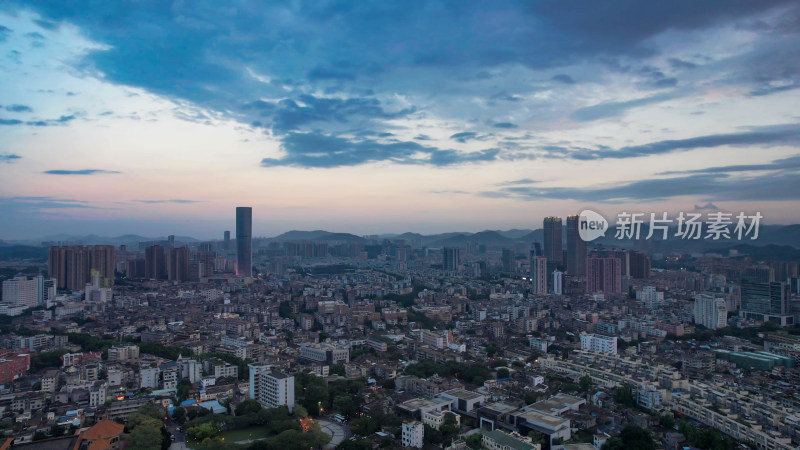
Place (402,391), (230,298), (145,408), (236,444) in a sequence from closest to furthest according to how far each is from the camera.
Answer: (236,444) < (145,408) < (402,391) < (230,298)

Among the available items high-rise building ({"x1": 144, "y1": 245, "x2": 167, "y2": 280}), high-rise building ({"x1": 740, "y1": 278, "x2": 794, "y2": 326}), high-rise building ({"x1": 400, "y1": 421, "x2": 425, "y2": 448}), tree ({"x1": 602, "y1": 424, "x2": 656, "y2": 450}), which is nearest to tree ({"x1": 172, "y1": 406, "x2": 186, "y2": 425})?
high-rise building ({"x1": 400, "y1": 421, "x2": 425, "y2": 448})

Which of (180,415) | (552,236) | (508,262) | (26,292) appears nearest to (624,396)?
(180,415)

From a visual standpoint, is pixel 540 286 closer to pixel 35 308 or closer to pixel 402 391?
pixel 402 391

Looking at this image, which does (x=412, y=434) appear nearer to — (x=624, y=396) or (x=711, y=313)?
(x=624, y=396)

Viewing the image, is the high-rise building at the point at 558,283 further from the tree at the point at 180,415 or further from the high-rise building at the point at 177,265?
the tree at the point at 180,415

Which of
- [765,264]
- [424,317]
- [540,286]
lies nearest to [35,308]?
[424,317]

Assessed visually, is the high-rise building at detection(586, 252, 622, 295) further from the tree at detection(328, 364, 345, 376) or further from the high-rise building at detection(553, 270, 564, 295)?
the tree at detection(328, 364, 345, 376)
